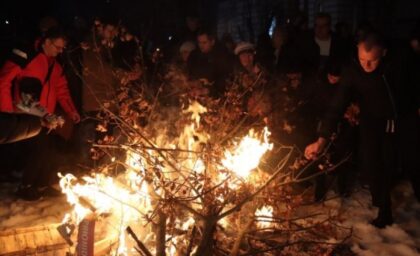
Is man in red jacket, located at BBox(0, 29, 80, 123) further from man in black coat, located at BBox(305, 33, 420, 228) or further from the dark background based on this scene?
man in black coat, located at BBox(305, 33, 420, 228)

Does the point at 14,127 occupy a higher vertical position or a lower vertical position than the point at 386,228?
higher

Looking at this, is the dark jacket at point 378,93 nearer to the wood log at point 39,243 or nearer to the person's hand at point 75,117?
the wood log at point 39,243

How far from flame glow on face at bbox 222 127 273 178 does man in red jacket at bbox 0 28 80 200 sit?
2520 millimetres

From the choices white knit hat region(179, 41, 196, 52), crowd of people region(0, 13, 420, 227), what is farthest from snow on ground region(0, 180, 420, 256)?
white knit hat region(179, 41, 196, 52)

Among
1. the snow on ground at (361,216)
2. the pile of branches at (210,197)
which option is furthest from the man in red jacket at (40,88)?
the pile of branches at (210,197)

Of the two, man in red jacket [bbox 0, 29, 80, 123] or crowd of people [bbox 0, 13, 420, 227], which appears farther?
man in red jacket [bbox 0, 29, 80, 123]

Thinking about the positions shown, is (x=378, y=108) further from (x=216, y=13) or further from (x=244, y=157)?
(x=216, y=13)

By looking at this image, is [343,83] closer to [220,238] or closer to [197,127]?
[197,127]

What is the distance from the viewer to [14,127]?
374 centimetres

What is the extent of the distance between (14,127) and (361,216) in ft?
12.7

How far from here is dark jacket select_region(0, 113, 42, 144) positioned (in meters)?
3.67

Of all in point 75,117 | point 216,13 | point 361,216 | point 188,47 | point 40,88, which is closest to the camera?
point 361,216

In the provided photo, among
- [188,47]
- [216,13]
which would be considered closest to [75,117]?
[188,47]

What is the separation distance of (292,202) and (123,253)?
5.24 feet
